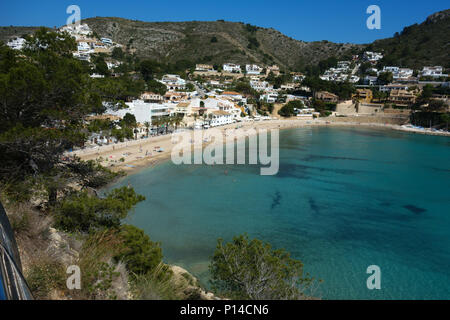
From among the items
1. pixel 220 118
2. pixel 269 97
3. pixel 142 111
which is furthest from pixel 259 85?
pixel 142 111

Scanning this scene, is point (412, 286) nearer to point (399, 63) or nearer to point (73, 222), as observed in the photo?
Answer: point (73, 222)

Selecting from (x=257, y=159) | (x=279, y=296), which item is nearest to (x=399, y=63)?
(x=257, y=159)

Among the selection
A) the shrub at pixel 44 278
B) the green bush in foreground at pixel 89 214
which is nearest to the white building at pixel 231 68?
the green bush in foreground at pixel 89 214

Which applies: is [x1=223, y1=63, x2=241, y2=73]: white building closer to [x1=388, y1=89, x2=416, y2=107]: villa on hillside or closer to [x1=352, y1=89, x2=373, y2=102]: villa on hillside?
[x1=352, y1=89, x2=373, y2=102]: villa on hillside

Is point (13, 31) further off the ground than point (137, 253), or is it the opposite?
point (13, 31)

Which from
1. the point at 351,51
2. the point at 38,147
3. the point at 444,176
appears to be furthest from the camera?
the point at 351,51

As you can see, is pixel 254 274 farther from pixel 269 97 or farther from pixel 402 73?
pixel 402 73
